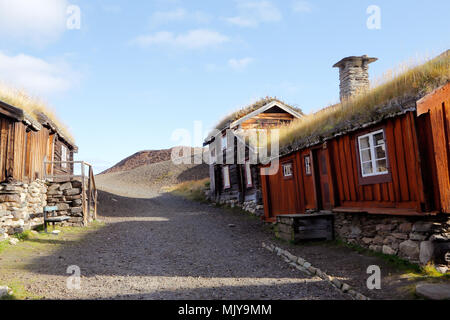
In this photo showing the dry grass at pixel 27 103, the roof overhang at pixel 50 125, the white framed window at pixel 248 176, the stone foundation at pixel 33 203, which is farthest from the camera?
the white framed window at pixel 248 176

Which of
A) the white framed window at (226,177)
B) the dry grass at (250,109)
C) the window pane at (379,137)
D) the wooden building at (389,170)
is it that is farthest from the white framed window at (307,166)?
the white framed window at (226,177)

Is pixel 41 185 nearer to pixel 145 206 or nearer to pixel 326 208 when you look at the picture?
pixel 145 206

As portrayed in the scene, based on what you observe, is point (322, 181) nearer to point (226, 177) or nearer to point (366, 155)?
point (366, 155)

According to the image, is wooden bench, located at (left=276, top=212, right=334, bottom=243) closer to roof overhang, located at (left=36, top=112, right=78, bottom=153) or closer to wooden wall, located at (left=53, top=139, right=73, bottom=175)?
roof overhang, located at (left=36, top=112, right=78, bottom=153)

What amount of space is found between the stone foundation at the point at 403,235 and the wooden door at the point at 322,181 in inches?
49.4

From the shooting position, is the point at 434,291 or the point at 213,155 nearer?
the point at 434,291

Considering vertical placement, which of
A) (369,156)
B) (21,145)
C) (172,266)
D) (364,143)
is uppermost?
(21,145)

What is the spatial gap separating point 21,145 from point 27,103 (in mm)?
3399

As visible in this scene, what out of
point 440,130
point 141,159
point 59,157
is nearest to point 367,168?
point 440,130

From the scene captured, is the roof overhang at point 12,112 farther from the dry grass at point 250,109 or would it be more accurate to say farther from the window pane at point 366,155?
the dry grass at point 250,109

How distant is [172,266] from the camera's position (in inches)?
359

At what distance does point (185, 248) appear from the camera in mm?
11430

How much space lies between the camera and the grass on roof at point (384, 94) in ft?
25.7

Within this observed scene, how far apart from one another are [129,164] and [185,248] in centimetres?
6682
